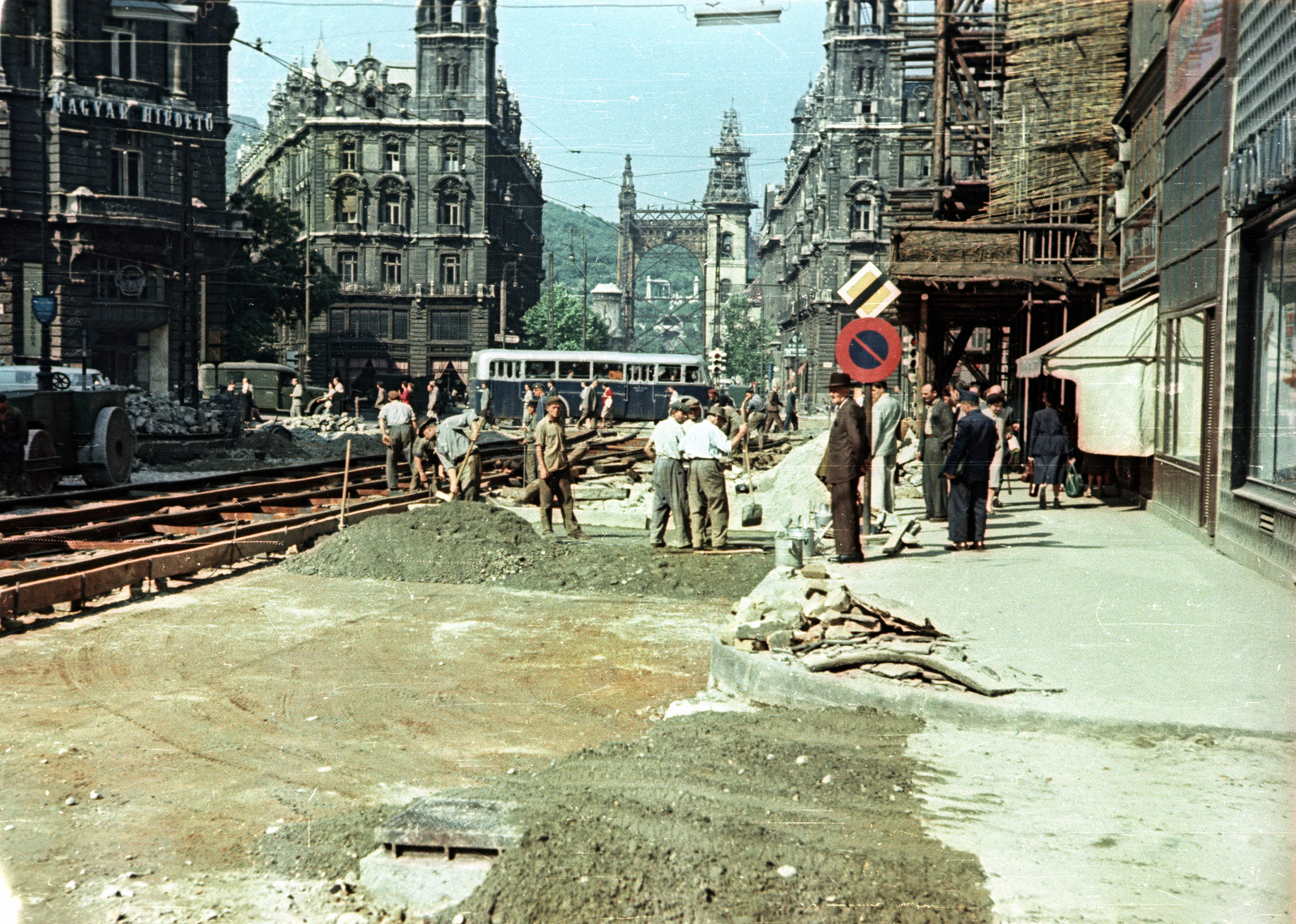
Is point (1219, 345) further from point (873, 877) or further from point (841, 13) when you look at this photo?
point (841, 13)

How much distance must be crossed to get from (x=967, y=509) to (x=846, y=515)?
1797mm

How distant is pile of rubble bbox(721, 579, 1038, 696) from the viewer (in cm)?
738

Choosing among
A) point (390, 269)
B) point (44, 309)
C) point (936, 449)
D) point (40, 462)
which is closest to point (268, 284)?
point (390, 269)

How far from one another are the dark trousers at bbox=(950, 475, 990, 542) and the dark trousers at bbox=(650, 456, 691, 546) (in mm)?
3244

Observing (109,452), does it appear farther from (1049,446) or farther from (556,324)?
(556,324)

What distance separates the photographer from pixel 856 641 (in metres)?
8.02

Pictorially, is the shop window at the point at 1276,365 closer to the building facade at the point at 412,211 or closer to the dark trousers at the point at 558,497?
the dark trousers at the point at 558,497

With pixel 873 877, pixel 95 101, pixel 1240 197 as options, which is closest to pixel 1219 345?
pixel 1240 197

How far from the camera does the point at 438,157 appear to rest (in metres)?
83.1

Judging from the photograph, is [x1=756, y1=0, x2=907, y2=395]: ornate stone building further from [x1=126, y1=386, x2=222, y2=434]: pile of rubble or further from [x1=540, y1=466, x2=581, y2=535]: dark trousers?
[x1=540, y1=466, x2=581, y2=535]: dark trousers

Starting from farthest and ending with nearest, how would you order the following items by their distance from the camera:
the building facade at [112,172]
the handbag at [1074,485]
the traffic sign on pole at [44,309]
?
the building facade at [112,172] → the traffic sign on pole at [44,309] → the handbag at [1074,485]

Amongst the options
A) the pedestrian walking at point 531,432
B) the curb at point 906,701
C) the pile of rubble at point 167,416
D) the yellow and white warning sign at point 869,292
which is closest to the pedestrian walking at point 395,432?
the pedestrian walking at point 531,432

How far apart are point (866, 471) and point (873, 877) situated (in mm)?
9367

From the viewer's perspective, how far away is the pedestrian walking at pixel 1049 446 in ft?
58.5
